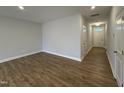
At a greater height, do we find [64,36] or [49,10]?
[49,10]

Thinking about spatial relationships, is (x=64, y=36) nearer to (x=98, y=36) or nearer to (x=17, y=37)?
(x=17, y=37)

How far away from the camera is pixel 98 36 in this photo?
11.2 metres

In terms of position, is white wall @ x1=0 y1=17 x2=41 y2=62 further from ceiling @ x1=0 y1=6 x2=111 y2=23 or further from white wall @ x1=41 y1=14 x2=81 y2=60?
white wall @ x1=41 y1=14 x2=81 y2=60

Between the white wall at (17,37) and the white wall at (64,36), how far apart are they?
0.85 meters

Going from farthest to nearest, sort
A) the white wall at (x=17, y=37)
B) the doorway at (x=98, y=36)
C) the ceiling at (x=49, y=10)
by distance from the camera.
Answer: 1. the doorway at (x=98, y=36)
2. the white wall at (x=17, y=37)
3. the ceiling at (x=49, y=10)

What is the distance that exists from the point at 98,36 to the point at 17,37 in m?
8.37

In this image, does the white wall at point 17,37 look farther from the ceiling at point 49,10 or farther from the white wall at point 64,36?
the white wall at point 64,36

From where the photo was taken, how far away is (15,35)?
Answer: 233 inches

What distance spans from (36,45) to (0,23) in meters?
3.15

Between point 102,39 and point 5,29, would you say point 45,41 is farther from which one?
point 102,39

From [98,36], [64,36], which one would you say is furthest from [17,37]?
[98,36]

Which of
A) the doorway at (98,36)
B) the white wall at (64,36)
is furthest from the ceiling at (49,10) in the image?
the doorway at (98,36)

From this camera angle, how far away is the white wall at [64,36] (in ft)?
17.4
